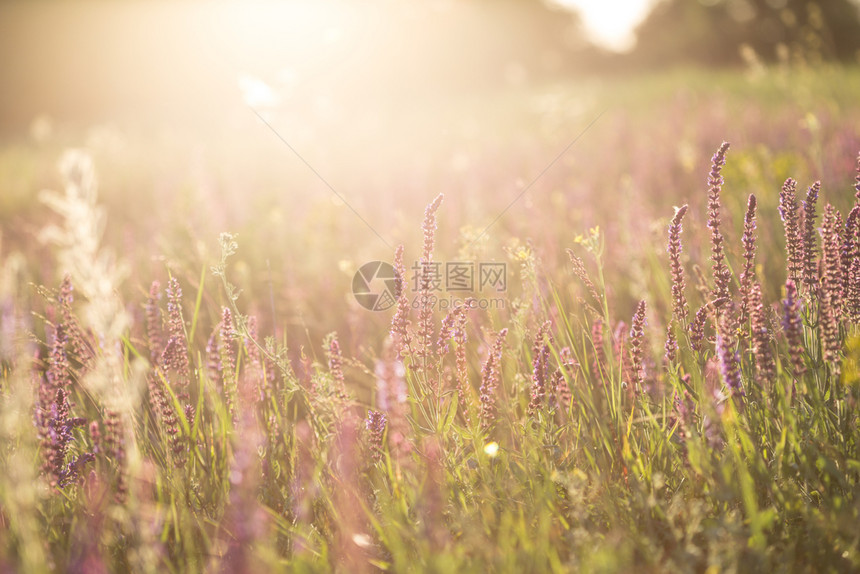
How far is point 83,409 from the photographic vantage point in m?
2.07

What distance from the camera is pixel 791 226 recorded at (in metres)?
1.68

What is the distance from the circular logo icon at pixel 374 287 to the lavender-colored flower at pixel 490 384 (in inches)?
46.7

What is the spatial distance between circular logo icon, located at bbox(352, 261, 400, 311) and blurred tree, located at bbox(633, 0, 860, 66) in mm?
26003

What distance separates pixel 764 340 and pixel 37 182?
8.36 meters

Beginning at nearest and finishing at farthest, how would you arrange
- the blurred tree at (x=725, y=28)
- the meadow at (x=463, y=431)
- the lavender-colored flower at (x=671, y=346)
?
the meadow at (x=463, y=431)
the lavender-colored flower at (x=671, y=346)
the blurred tree at (x=725, y=28)

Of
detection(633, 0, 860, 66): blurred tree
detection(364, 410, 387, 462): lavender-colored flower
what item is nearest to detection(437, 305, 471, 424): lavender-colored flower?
detection(364, 410, 387, 462): lavender-colored flower

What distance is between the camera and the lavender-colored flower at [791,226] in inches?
66.1

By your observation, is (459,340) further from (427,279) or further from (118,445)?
(118,445)

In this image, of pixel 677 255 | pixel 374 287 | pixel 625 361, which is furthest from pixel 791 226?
pixel 374 287

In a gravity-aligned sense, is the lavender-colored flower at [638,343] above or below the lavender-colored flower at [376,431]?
above

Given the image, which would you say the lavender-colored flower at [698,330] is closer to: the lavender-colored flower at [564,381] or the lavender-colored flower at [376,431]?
the lavender-colored flower at [564,381]

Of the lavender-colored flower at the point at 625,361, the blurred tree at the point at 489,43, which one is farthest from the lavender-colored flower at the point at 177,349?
the blurred tree at the point at 489,43

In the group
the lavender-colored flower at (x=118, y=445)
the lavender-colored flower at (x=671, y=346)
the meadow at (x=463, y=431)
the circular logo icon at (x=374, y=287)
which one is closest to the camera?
the meadow at (x=463, y=431)

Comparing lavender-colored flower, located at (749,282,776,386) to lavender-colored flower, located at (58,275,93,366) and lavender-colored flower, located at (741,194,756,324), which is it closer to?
lavender-colored flower, located at (741,194,756,324)
